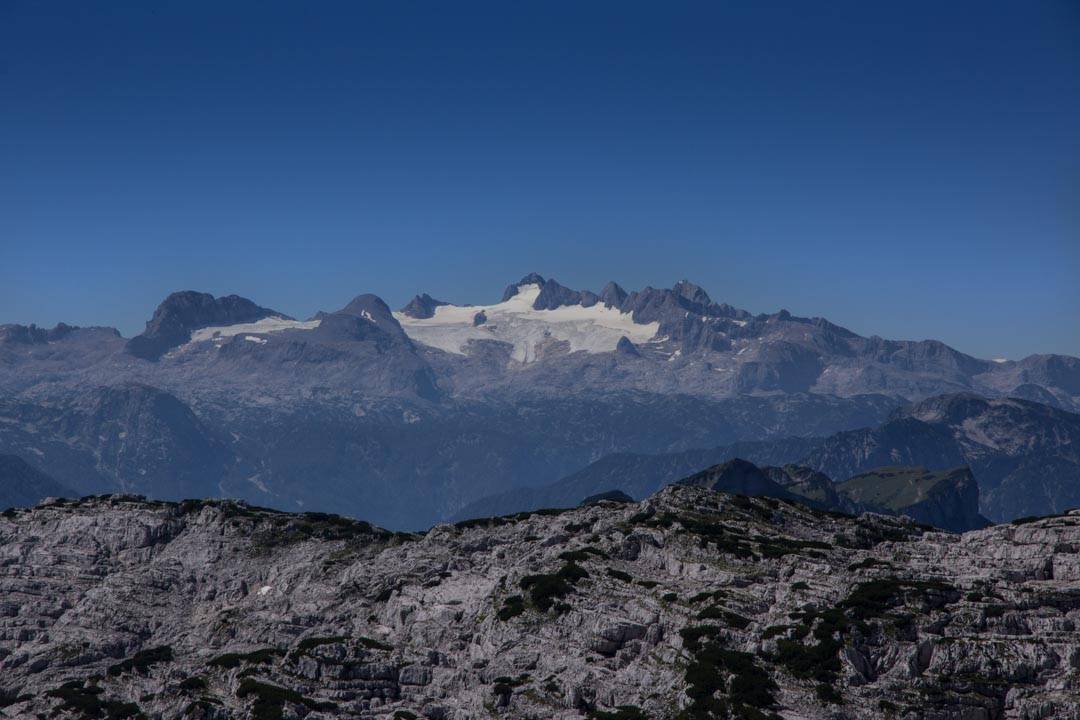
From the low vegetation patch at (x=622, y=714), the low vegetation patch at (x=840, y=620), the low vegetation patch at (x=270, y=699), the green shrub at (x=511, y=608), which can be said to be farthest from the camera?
the green shrub at (x=511, y=608)

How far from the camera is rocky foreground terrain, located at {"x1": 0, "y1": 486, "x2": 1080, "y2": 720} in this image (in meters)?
125

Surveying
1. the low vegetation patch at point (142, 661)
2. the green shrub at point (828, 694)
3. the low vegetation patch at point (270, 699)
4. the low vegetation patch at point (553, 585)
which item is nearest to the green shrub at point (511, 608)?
the low vegetation patch at point (553, 585)

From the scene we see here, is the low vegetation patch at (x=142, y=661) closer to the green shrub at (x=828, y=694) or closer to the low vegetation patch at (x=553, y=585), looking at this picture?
the low vegetation patch at (x=553, y=585)

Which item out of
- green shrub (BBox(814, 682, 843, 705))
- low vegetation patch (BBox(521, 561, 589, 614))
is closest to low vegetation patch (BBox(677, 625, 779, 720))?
green shrub (BBox(814, 682, 843, 705))

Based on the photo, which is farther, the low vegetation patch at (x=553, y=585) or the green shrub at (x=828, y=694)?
the low vegetation patch at (x=553, y=585)

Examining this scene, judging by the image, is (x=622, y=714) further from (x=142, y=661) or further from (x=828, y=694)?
(x=142, y=661)

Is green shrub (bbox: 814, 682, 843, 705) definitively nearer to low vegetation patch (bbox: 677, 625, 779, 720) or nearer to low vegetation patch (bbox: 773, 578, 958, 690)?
low vegetation patch (bbox: 773, 578, 958, 690)

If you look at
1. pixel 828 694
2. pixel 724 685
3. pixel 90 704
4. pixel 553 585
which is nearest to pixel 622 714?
pixel 724 685

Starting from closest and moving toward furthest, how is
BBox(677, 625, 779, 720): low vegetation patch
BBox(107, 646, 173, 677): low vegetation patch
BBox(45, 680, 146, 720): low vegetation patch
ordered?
1. BBox(677, 625, 779, 720): low vegetation patch
2. BBox(45, 680, 146, 720): low vegetation patch
3. BBox(107, 646, 173, 677): low vegetation patch

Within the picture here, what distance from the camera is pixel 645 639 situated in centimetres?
14588

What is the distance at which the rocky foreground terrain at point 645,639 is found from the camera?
125 meters

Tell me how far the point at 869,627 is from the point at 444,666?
2272 inches

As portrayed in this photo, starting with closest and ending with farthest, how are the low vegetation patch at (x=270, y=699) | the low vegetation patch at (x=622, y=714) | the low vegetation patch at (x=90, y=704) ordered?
1. the low vegetation patch at (x=622, y=714)
2. the low vegetation patch at (x=270, y=699)
3. the low vegetation patch at (x=90, y=704)

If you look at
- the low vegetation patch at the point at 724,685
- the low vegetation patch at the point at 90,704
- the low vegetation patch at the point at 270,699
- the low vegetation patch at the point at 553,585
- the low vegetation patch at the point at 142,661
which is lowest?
the low vegetation patch at the point at 90,704
